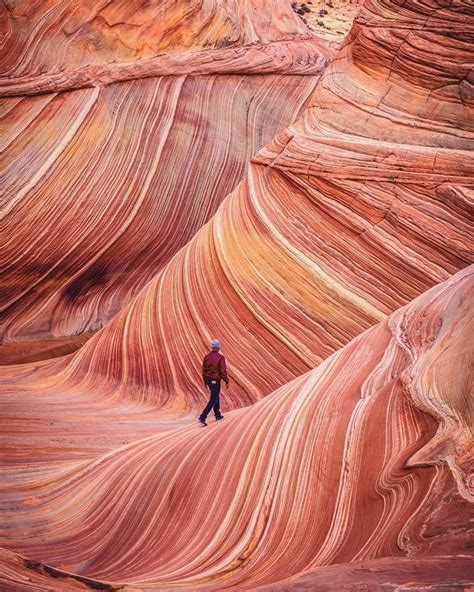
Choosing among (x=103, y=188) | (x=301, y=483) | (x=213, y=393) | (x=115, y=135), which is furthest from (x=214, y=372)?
(x=115, y=135)

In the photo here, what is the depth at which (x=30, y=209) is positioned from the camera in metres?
15.4

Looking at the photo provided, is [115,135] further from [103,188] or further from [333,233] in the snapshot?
[333,233]

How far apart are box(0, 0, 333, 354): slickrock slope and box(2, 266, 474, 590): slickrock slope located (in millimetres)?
7743

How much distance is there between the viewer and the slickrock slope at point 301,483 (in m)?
5.25

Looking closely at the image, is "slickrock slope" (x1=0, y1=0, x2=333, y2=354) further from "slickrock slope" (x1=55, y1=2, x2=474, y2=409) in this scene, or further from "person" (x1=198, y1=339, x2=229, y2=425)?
"person" (x1=198, y1=339, x2=229, y2=425)

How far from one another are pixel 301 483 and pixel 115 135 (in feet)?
38.1

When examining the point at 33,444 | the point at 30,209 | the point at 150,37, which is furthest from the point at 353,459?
the point at 150,37

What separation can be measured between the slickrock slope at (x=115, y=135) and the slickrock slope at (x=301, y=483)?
774 cm

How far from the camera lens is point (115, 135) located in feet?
54.3

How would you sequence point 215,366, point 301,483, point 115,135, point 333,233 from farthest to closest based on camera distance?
point 115,135 < point 333,233 < point 215,366 < point 301,483

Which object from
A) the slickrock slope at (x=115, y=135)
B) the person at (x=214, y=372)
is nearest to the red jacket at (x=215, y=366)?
the person at (x=214, y=372)

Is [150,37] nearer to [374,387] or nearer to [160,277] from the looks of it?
[160,277]

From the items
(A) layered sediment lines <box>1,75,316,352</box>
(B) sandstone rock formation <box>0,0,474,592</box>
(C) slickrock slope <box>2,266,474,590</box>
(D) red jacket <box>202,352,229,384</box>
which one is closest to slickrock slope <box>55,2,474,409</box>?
(B) sandstone rock formation <box>0,0,474,592</box>

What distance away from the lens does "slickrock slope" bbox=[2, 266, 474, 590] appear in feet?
17.2
